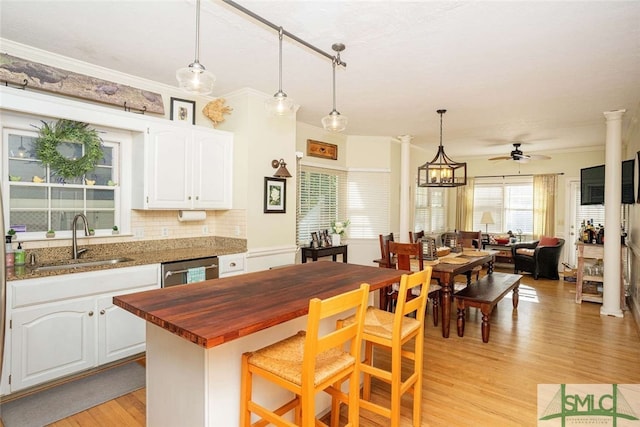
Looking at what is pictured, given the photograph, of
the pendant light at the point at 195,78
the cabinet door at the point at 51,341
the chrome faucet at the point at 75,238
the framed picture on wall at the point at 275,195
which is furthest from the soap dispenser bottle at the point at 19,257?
the framed picture on wall at the point at 275,195

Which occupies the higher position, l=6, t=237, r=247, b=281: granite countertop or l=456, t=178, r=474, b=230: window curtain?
l=456, t=178, r=474, b=230: window curtain

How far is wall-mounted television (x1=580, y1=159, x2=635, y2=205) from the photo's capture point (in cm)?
450

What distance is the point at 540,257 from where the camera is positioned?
6957mm

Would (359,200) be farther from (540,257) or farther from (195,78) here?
(195,78)

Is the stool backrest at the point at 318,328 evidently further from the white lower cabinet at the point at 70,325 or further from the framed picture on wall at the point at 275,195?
the framed picture on wall at the point at 275,195

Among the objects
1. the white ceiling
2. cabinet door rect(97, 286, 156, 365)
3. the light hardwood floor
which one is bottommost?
the light hardwood floor

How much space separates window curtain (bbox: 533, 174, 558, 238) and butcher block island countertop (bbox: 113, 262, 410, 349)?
6.83 meters

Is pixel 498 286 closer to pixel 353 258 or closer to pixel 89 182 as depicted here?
pixel 353 258

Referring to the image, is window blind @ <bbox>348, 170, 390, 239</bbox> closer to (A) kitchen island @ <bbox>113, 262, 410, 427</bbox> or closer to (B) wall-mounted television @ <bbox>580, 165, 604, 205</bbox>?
(B) wall-mounted television @ <bbox>580, 165, 604, 205</bbox>

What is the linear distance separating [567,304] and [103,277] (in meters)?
5.81

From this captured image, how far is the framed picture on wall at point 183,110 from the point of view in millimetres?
3846

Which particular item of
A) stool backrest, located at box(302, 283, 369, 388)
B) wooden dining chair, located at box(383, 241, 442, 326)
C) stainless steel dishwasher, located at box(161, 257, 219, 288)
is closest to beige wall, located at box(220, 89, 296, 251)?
stainless steel dishwasher, located at box(161, 257, 219, 288)

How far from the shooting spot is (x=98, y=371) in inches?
115

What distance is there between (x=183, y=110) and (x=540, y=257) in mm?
6830
